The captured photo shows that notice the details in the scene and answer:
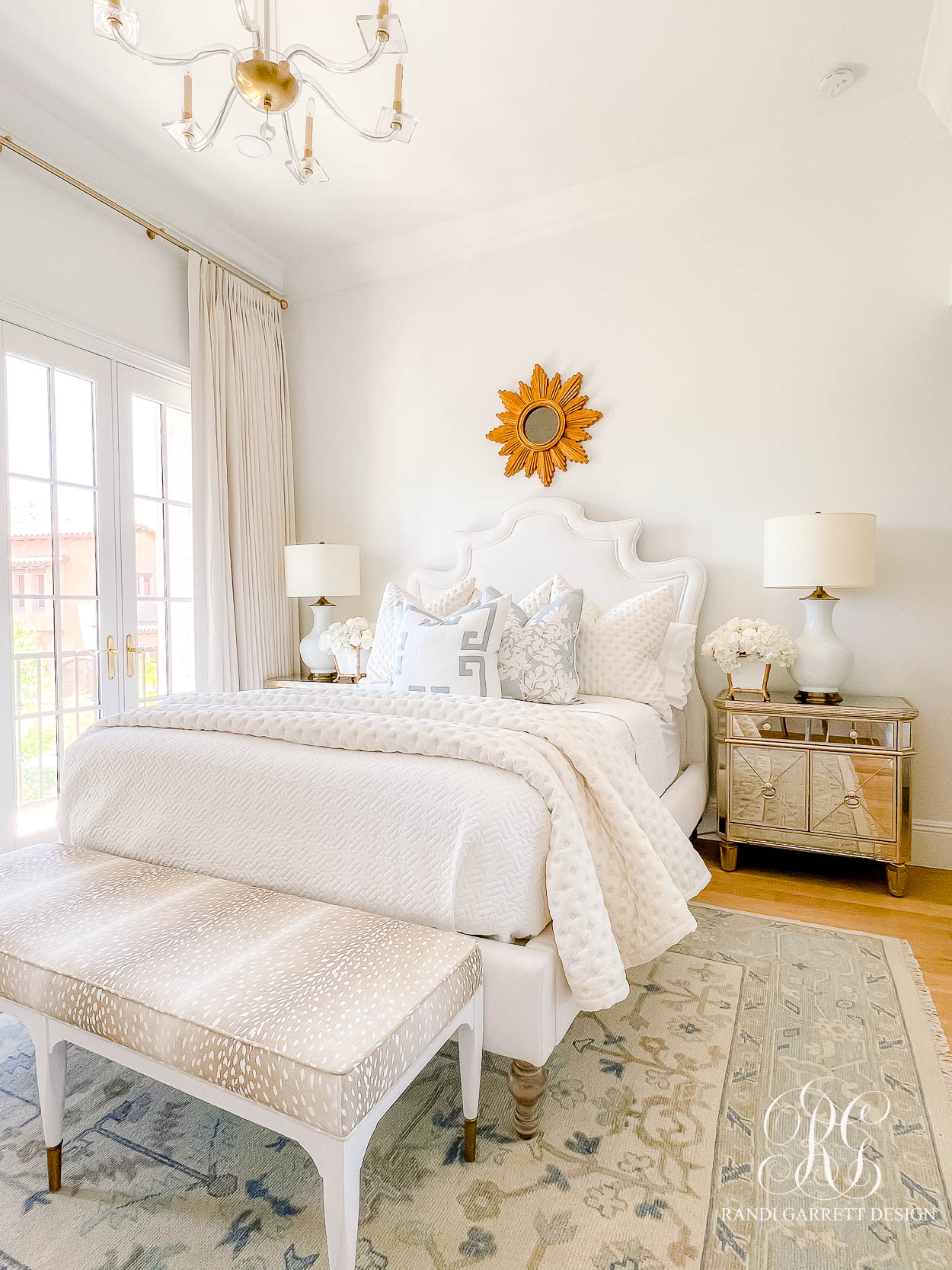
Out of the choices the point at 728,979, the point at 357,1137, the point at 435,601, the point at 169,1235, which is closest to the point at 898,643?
the point at 728,979

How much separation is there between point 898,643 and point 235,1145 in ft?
9.15

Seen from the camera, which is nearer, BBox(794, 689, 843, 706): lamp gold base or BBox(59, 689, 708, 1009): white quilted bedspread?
BBox(59, 689, 708, 1009): white quilted bedspread

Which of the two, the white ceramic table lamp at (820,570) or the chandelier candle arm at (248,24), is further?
the white ceramic table lamp at (820,570)

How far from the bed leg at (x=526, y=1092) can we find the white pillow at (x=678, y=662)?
174 cm

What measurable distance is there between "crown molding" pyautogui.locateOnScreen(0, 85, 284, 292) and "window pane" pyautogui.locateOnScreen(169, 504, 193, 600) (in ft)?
4.30

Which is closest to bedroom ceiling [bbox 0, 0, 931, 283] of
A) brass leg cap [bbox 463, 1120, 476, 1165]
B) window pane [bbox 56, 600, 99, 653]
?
window pane [bbox 56, 600, 99, 653]

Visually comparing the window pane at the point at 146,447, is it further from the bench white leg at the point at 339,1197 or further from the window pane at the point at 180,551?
the bench white leg at the point at 339,1197

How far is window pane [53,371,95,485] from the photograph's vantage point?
2951 mm

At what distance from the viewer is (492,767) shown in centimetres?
150

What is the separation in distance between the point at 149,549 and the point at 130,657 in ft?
1.79

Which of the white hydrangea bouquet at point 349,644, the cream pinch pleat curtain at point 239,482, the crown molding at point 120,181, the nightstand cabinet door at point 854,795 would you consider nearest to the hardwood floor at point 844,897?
the nightstand cabinet door at point 854,795

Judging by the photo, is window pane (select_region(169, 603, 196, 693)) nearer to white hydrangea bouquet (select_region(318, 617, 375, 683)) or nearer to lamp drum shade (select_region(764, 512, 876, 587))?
white hydrangea bouquet (select_region(318, 617, 375, 683))

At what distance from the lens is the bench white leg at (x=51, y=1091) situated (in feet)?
4.06

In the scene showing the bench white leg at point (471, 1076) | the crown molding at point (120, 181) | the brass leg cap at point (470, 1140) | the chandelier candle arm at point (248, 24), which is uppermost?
the crown molding at point (120, 181)
